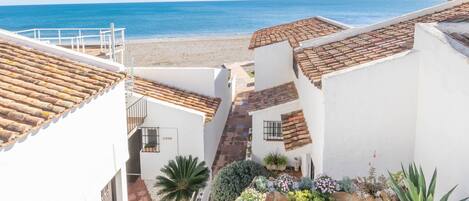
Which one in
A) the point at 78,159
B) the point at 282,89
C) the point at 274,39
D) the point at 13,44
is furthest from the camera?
the point at 274,39

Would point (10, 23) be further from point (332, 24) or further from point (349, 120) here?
point (349, 120)

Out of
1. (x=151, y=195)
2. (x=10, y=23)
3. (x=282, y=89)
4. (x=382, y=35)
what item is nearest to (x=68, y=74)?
(x=151, y=195)

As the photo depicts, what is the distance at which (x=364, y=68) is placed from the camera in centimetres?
1071

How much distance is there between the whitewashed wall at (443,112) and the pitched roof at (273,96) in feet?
28.9

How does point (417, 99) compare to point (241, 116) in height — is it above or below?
above

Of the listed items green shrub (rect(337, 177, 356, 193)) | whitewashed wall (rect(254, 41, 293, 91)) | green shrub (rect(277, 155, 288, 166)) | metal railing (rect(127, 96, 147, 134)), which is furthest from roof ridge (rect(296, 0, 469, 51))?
green shrub (rect(337, 177, 356, 193))

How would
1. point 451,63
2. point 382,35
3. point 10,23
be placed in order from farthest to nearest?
point 10,23 < point 382,35 < point 451,63

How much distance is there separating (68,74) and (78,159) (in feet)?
7.58

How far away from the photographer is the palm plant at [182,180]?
1559cm

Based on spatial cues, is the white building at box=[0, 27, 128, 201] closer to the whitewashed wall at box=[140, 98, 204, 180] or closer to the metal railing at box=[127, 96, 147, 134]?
the metal railing at box=[127, 96, 147, 134]

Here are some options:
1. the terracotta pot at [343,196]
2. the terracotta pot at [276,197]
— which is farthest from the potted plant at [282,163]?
the terracotta pot at [276,197]

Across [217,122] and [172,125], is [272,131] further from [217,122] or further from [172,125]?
[217,122]

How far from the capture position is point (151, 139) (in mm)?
18391

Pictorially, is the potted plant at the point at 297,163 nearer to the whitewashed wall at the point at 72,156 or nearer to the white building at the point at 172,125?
the white building at the point at 172,125
